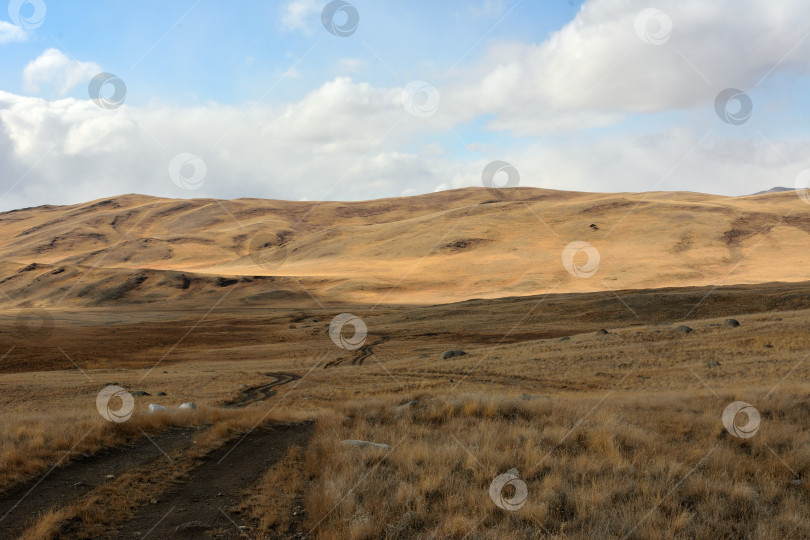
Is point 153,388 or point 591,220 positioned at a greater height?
point 591,220

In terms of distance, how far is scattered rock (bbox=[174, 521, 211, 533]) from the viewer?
6.29 metres

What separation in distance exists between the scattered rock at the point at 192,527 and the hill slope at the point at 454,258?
62009mm

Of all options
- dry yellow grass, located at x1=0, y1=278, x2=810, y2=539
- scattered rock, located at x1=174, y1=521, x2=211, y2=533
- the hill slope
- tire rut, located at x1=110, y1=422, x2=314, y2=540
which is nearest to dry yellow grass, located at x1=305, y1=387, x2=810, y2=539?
dry yellow grass, located at x1=0, y1=278, x2=810, y2=539

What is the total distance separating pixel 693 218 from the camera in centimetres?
10138

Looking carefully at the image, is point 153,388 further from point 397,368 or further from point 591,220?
point 591,220

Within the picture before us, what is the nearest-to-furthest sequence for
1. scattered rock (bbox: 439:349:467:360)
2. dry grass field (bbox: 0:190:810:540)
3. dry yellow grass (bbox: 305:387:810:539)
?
dry yellow grass (bbox: 305:387:810:539) < dry grass field (bbox: 0:190:810:540) < scattered rock (bbox: 439:349:467:360)

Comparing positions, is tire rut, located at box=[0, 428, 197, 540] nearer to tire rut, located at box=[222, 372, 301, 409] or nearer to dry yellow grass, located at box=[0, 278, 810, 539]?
dry yellow grass, located at box=[0, 278, 810, 539]

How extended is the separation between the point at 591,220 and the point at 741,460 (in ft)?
349

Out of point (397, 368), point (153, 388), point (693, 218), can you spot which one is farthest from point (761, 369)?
point (693, 218)

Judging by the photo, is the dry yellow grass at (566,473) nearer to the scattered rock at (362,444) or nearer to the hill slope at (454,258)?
the scattered rock at (362,444)

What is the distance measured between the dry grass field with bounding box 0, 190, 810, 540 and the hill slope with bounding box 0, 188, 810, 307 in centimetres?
2188

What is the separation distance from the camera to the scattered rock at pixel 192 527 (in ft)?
20.6

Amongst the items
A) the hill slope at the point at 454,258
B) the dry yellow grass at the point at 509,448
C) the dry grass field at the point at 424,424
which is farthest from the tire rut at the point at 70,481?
the hill slope at the point at 454,258

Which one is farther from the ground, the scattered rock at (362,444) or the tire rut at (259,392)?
the tire rut at (259,392)
